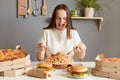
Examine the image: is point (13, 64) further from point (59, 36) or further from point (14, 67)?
point (59, 36)

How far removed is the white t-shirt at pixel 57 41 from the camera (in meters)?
2.26

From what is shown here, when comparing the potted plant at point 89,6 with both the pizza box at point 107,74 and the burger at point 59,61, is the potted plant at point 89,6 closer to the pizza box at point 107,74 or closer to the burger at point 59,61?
the burger at point 59,61

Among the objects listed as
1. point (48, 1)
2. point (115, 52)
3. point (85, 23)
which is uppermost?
point (48, 1)

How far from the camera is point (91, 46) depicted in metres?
3.19

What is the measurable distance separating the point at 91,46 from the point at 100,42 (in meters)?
0.13

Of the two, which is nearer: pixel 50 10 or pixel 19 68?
pixel 19 68

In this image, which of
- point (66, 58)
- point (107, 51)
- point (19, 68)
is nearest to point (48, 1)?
point (107, 51)

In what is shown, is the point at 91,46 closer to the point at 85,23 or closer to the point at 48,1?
the point at 85,23

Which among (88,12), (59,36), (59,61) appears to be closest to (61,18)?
(59,36)

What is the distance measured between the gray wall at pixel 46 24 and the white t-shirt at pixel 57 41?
0.79 metres

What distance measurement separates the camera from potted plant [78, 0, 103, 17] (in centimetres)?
300

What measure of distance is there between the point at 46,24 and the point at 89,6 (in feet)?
1.99

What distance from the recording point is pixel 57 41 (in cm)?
229

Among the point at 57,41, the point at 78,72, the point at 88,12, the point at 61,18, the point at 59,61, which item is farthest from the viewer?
the point at 88,12
